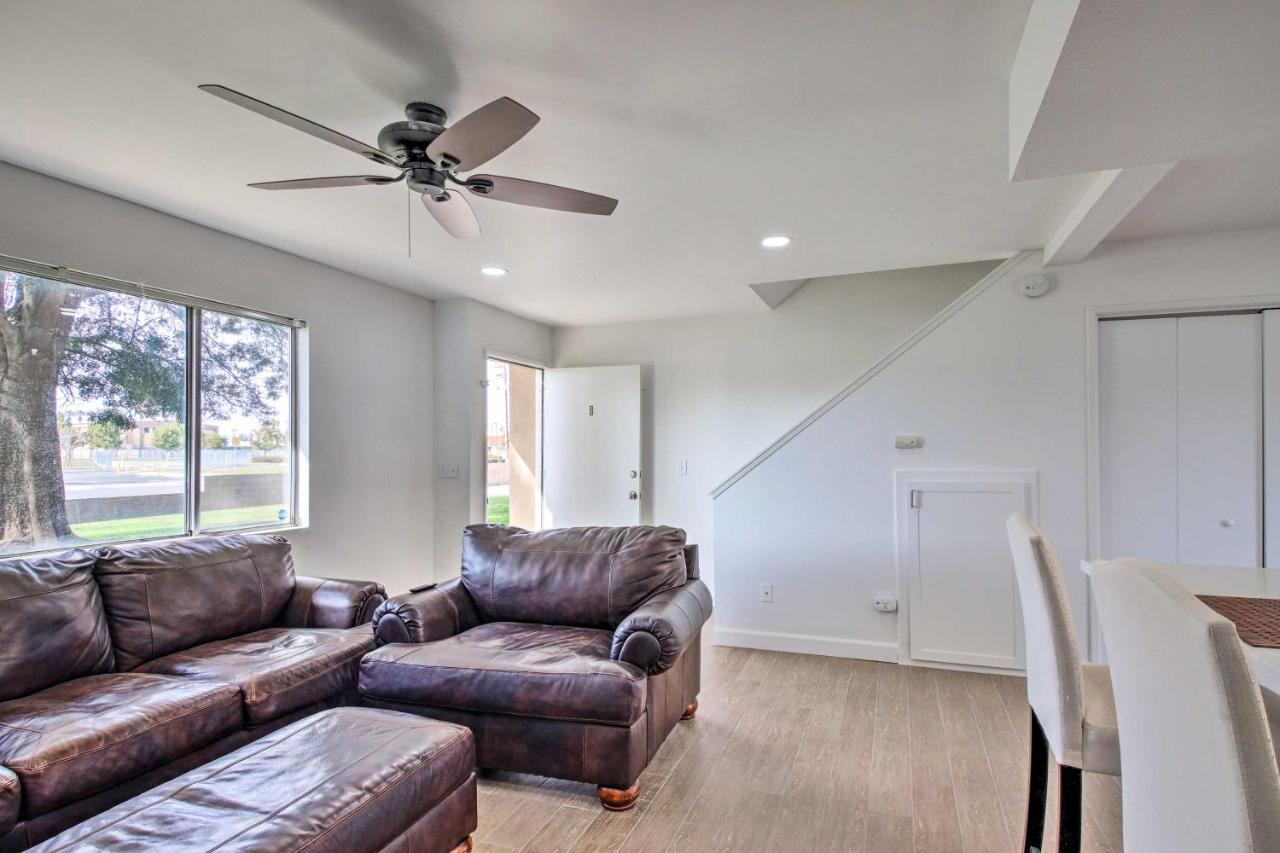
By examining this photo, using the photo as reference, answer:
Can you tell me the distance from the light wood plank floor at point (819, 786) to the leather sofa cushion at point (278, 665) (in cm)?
71

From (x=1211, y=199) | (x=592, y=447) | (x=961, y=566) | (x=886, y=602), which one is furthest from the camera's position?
(x=592, y=447)

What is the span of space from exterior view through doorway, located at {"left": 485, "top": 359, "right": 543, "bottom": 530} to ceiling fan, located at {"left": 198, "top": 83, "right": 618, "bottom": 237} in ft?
12.0

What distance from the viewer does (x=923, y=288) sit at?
4.72 m

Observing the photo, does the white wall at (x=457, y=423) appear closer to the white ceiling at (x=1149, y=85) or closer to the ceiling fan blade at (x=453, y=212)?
the ceiling fan blade at (x=453, y=212)

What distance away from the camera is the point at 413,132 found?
1.88 meters

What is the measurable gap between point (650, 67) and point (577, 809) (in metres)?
2.36

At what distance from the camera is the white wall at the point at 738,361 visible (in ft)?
15.7

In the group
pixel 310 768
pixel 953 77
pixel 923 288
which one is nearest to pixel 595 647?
pixel 310 768

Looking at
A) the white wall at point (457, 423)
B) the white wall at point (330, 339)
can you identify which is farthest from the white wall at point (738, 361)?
the white wall at point (330, 339)

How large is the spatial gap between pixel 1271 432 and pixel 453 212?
12.9 ft

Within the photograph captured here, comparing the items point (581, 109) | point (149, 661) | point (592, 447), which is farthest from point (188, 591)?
point (592, 447)

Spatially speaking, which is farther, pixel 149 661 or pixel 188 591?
pixel 188 591

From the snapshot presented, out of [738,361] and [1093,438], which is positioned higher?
[738,361]

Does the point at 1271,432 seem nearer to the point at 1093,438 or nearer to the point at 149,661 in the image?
the point at 1093,438
